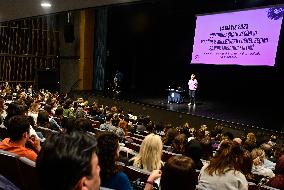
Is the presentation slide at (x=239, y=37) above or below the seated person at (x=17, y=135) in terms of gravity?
above

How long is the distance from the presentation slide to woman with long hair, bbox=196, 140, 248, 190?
31.3ft

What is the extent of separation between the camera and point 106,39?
1673cm

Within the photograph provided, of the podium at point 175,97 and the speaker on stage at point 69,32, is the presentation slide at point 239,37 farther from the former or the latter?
the speaker on stage at point 69,32

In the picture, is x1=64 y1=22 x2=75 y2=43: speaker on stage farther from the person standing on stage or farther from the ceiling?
the ceiling

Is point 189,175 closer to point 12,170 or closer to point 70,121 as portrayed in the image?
point 12,170

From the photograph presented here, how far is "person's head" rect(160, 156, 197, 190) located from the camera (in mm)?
1834

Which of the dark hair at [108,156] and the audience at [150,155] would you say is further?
the audience at [150,155]

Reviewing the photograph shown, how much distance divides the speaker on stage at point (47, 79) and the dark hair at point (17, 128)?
1321 centimetres

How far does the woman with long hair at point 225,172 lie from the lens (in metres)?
2.67

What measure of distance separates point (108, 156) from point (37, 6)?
220 inches

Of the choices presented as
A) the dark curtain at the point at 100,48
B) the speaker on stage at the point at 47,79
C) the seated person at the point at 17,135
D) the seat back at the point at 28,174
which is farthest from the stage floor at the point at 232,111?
the seat back at the point at 28,174

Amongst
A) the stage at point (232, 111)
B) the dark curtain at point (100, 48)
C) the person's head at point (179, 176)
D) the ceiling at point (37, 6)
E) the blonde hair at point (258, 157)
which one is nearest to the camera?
the person's head at point (179, 176)

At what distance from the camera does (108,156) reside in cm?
229

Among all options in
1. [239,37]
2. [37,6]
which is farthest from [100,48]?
[37,6]
